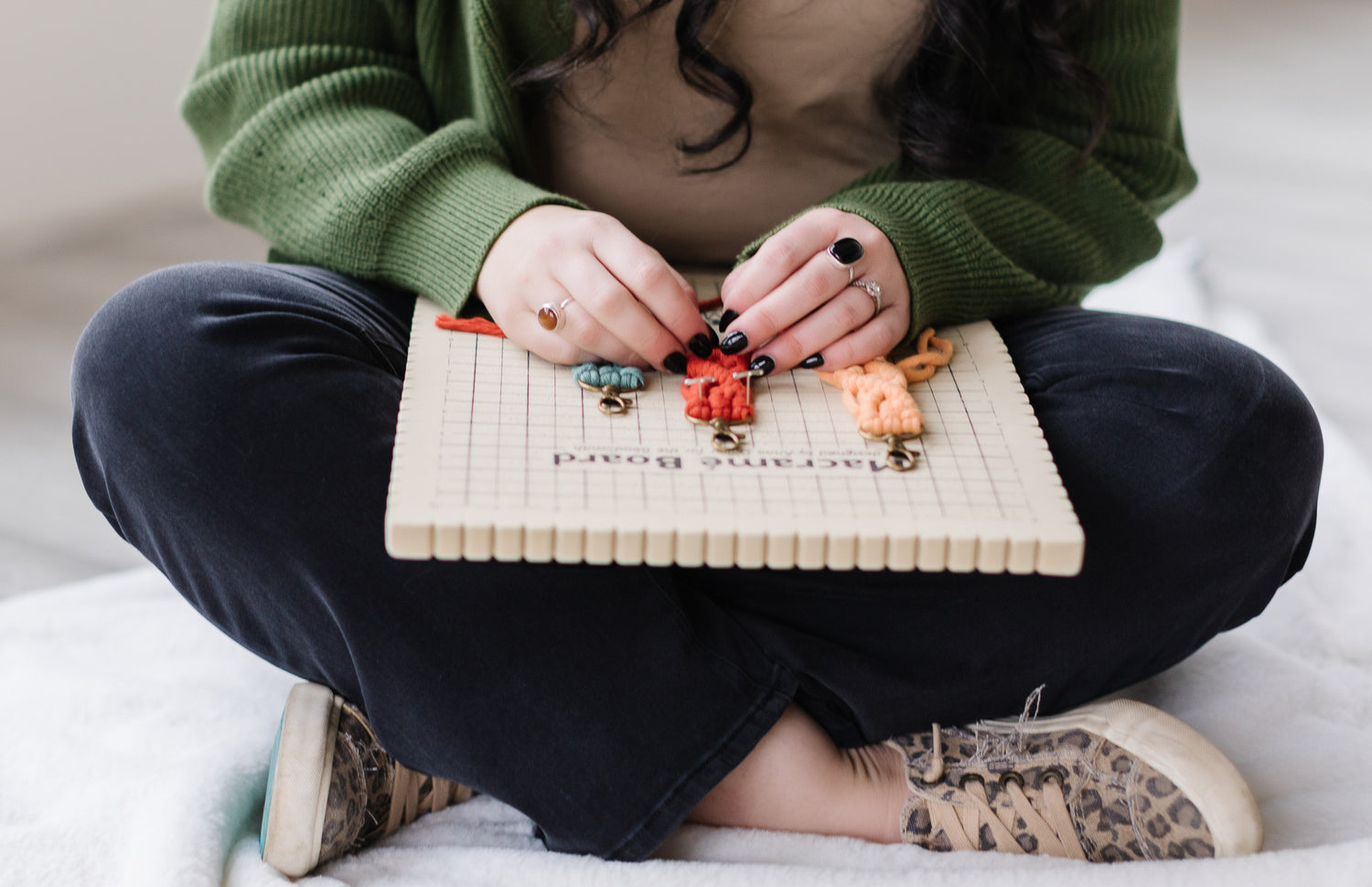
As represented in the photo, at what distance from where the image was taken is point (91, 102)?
3.98 feet

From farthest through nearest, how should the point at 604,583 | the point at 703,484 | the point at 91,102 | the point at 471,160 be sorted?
the point at 91,102, the point at 471,160, the point at 604,583, the point at 703,484

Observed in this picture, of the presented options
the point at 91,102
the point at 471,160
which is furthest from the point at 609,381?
the point at 91,102

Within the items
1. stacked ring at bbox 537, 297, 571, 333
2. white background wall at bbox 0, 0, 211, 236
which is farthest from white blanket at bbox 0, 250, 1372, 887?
white background wall at bbox 0, 0, 211, 236

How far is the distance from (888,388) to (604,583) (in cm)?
17

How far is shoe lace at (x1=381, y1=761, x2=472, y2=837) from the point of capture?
0.63 meters

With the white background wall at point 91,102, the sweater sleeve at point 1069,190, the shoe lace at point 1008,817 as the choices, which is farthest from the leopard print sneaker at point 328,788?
the white background wall at point 91,102

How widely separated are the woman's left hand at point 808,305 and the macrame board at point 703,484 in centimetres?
2

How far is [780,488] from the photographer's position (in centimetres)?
50

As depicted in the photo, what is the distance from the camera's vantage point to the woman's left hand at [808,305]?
0.59m

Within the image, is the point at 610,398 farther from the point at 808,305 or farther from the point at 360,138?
the point at 360,138

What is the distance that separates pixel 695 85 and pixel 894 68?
0.46 feet

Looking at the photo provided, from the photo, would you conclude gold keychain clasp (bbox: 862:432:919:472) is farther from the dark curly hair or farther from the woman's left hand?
the dark curly hair

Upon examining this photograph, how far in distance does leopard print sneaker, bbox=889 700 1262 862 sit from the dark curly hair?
37 centimetres

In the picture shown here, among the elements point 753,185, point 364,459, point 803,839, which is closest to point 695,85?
point 753,185
